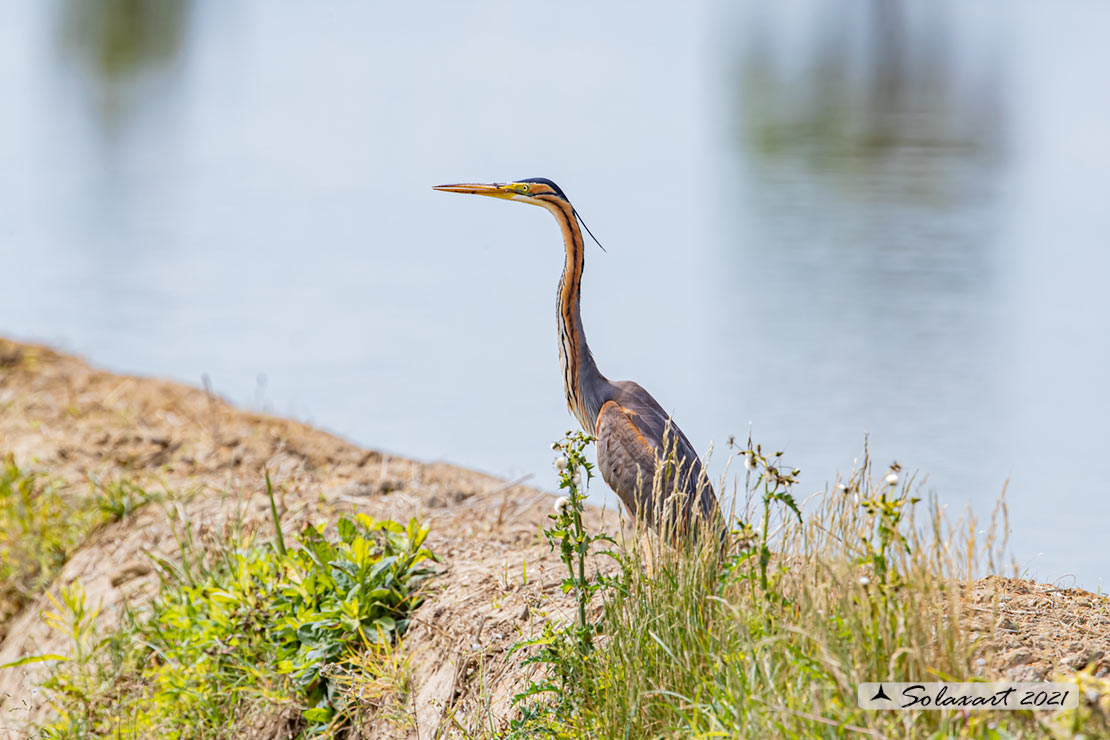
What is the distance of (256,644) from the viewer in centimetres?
417

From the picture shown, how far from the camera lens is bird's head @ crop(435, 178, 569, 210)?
399 cm

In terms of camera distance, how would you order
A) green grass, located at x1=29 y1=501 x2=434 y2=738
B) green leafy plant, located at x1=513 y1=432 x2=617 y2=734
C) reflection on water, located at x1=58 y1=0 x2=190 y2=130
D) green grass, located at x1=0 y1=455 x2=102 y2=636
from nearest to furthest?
green leafy plant, located at x1=513 y1=432 x2=617 y2=734
green grass, located at x1=29 y1=501 x2=434 y2=738
green grass, located at x1=0 y1=455 x2=102 y2=636
reflection on water, located at x1=58 y1=0 x2=190 y2=130

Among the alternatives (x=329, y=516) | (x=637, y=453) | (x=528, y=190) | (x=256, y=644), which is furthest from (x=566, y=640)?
(x=329, y=516)

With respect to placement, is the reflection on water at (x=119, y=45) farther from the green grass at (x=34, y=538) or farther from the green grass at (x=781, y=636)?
the green grass at (x=781, y=636)

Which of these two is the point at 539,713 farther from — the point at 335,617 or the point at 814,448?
the point at 814,448

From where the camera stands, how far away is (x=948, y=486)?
6789mm

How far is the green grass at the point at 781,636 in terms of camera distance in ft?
8.71

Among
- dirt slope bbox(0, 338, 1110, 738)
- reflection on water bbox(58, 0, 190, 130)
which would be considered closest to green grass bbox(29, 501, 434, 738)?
dirt slope bbox(0, 338, 1110, 738)

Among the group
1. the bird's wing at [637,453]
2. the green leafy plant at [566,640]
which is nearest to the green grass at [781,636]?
the green leafy plant at [566,640]

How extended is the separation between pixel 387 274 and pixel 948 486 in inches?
223

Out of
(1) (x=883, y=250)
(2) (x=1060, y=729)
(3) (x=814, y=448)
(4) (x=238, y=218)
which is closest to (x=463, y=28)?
(4) (x=238, y=218)

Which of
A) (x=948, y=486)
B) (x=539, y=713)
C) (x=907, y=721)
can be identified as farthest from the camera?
(x=948, y=486)

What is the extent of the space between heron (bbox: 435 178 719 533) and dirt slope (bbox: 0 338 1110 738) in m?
0.45

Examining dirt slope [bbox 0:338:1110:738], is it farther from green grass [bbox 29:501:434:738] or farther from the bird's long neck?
the bird's long neck
